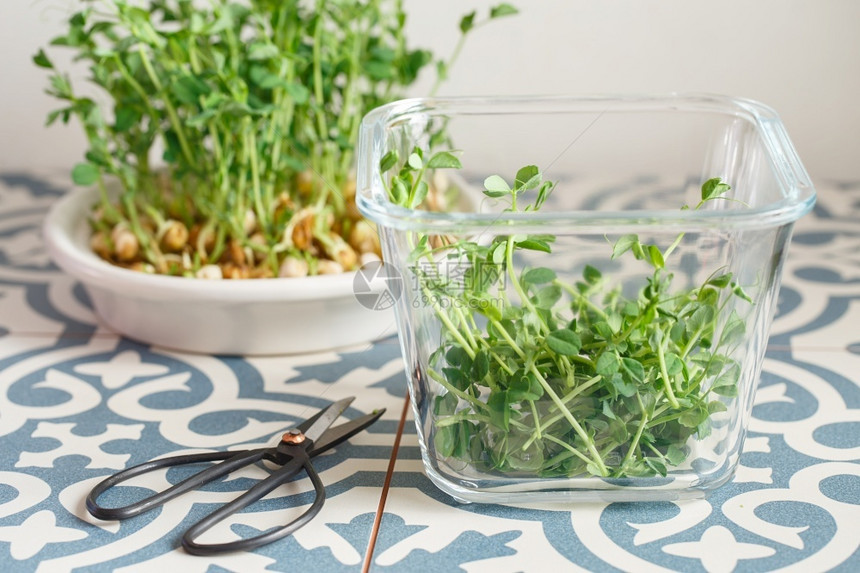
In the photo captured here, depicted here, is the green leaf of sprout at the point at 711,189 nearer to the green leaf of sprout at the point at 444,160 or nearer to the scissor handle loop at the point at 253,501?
the green leaf of sprout at the point at 444,160

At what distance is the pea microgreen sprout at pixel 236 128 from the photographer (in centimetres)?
59

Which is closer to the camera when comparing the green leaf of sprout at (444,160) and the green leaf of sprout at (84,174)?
the green leaf of sprout at (444,160)

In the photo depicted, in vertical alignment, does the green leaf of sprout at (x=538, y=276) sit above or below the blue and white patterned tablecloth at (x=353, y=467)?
above

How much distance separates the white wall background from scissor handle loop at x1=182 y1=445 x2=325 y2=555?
0.50 m

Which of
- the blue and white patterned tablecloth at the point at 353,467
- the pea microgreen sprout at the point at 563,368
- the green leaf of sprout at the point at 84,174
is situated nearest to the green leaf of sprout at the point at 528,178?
the pea microgreen sprout at the point at 563,368

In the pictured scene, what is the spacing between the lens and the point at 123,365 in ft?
1.99

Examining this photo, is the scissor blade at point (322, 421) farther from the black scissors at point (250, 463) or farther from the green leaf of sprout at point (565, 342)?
the green leaf of sprout at point (565, 342)

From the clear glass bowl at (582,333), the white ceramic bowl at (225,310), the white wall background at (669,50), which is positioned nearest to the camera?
the clear glass bowl at (582,333)

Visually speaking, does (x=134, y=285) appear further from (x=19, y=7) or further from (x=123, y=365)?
(x=19, y=7)

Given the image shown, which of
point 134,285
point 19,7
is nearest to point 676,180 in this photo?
point 134,285

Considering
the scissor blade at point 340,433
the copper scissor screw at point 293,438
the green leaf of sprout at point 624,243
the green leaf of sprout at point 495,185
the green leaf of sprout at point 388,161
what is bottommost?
the scissor blade at point 340,433

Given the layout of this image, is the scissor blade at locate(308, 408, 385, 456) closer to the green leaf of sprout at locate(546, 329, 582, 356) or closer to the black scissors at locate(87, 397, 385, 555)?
the black scissors at locate(87, 397, 385, 555)

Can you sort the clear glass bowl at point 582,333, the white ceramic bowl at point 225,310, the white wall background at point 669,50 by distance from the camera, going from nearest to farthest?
the clear glass bowl at point 582,333 < the white ceramic bowl at point 225,310 < the white wall background at point 669,50

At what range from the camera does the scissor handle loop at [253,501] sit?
16.4 inches
